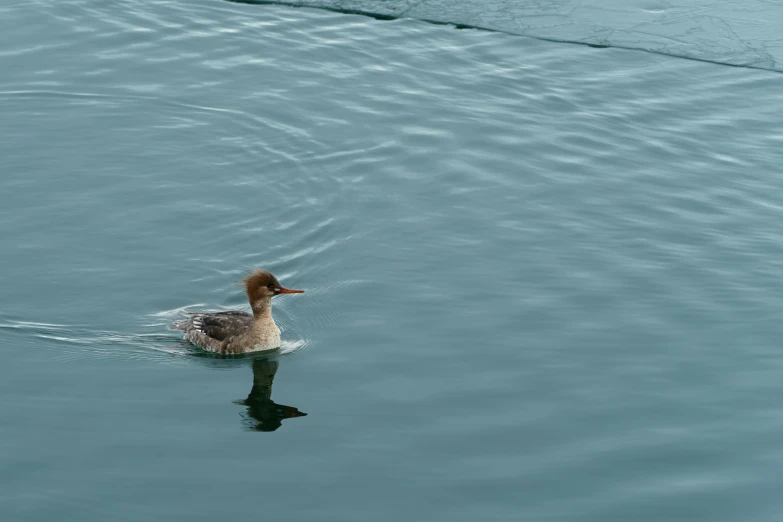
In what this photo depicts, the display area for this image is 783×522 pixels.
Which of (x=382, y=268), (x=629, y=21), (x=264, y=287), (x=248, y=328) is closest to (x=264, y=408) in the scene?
(x=248, y=328)

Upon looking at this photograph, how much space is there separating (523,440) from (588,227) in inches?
178

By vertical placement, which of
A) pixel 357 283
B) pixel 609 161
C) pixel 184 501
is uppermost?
pixel 609 161

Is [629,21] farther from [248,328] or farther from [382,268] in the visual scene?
[248,328]

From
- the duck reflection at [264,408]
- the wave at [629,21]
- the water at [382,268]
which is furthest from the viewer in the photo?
the wave at [629,21]

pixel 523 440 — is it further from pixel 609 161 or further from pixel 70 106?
pixel 70 106

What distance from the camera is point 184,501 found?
871cm

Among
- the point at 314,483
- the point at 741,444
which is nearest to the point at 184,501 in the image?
the point at 314,483

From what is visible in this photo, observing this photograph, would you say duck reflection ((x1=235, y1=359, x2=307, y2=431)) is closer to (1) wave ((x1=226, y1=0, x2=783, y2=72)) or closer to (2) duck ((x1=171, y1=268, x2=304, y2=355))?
(2) duck ((x1=171, y1=268, x2=304, y2=355))

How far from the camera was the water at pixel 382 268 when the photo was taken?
9.20 m

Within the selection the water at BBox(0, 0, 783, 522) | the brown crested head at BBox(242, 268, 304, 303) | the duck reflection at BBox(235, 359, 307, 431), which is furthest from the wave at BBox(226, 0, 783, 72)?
the duck reflection at BBox(235, 359, 307, 431)

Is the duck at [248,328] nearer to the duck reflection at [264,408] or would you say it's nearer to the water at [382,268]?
the water at [382,268]

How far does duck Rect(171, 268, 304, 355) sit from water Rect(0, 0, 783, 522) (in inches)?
7.6

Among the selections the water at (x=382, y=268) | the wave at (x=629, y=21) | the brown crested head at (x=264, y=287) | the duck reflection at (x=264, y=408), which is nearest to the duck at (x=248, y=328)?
the brown crested head at (x=264, y=287)

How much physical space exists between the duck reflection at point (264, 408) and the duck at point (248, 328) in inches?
13.1
